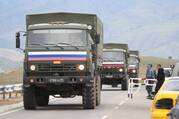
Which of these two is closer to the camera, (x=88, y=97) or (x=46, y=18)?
(x=88, y=97)

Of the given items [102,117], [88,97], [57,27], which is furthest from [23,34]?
[102,117]

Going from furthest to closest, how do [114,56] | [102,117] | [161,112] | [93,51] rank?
[114,56] → [93,51] → [102,117] → [161,112]

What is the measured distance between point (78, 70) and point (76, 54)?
0.57 meters

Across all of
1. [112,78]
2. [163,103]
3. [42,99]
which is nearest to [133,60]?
[112,78]

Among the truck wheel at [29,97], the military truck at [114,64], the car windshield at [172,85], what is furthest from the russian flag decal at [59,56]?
the military truck at [114,64]

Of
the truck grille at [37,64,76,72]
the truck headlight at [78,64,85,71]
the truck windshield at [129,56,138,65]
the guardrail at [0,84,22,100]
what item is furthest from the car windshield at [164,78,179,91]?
the truck windshield at [129,56,138,65]

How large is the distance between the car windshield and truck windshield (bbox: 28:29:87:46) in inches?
372

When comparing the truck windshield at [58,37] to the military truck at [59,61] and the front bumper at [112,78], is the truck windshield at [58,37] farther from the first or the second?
the front bumper at [112,78]

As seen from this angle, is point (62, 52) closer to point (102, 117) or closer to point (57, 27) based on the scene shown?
point (57, 27)

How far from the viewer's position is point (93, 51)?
26.7 metres

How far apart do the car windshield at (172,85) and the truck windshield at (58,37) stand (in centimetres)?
945

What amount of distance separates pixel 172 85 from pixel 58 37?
10021mm

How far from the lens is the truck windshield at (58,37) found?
83.5ft

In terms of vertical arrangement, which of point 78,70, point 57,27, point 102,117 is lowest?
point 102,117
